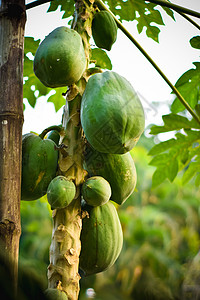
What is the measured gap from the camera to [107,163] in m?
1.32

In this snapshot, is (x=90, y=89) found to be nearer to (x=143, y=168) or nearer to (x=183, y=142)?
(x=183, y=142)

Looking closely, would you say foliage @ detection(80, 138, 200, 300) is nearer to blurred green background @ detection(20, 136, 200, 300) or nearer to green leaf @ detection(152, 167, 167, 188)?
blurred green background @ detection(20, 136, 200, 300)

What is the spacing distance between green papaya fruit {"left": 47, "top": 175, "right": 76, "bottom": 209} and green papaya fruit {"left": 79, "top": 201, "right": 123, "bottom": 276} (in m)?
0.20

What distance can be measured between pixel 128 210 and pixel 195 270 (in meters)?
3.52

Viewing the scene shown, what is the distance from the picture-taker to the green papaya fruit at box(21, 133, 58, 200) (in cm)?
124

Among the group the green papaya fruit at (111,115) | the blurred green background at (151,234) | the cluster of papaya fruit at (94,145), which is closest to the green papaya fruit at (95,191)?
the cluster of papaya fruit at (94,145)

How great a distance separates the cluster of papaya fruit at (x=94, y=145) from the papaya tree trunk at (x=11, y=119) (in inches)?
5.5

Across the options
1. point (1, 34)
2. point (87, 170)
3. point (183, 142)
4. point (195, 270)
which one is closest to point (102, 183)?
point (87, 170)

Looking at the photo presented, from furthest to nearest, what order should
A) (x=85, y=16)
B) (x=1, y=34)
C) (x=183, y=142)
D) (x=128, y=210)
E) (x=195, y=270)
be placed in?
1. (x=128, y=210)
2. (x=195, y=270)
3. (x=183, y=142)
4. (x=85, y=16)
5. (x=1, y=34)

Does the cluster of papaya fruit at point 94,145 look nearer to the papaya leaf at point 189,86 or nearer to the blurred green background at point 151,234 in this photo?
the papaya leaf at point 189,86

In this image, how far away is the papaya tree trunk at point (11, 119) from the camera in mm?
889

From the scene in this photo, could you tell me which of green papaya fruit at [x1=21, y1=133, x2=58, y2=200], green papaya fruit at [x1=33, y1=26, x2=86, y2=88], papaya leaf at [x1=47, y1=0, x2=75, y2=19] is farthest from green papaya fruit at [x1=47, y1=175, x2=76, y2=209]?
papaya leaf at [x1=47, y1=0, x2=75, y2=19]

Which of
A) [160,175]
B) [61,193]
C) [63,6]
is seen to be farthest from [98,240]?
[63,6]

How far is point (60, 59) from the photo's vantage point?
3.77 feet
